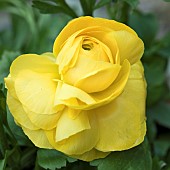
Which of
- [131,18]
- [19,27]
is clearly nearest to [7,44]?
[19,27]

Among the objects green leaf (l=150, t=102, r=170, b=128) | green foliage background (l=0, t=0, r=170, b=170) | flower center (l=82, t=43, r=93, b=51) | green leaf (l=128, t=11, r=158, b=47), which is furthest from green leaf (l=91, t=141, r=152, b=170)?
green leaf (l=128, t=11, r=158, b=47)

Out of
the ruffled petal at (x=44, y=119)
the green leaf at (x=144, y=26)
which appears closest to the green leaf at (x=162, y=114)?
the green leaf at (x=144, y=26)

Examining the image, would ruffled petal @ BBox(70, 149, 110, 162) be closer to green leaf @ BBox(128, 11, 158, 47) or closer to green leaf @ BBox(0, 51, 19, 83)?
green leaf @ BBox(0, 51, 19, 83)

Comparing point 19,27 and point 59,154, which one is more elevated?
point 59,154

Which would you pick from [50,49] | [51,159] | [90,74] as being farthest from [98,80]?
[50,49]

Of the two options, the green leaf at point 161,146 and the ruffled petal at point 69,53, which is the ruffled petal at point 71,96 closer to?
the ruffled petal at point 69,53

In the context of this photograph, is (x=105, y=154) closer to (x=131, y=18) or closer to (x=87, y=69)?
(x=87, y=69)
